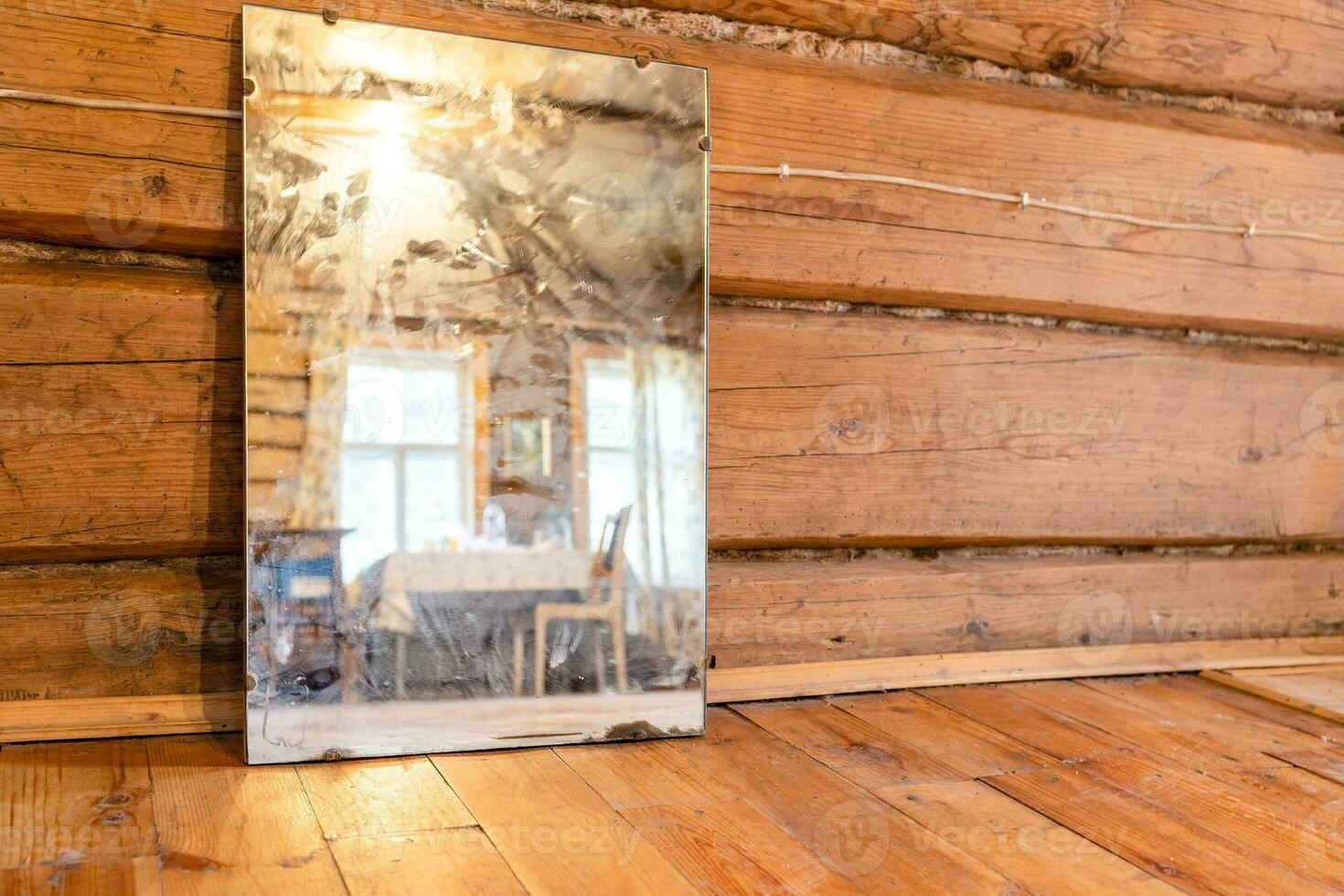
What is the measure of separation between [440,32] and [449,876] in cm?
122

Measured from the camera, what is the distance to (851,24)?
1.91 metres

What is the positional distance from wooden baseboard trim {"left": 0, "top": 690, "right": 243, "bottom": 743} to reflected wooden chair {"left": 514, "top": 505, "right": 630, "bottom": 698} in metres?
0.50

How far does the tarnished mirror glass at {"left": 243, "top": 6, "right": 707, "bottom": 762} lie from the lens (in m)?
1.53

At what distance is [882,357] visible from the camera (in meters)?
1.96

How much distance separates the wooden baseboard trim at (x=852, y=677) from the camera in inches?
60.9

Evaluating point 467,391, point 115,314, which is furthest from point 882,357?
point 115,314

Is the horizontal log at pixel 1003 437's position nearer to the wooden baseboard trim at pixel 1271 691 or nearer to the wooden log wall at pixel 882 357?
the wooden log wall at pixel 882 357

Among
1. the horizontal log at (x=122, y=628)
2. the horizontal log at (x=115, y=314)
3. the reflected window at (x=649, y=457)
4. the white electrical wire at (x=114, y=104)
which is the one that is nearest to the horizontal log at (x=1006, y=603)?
the reflected window at (x=649, y=457)

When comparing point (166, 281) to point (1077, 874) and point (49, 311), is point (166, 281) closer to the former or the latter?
point (49, 311)

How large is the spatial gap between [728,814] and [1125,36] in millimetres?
1735

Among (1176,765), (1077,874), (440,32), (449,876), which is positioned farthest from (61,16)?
(1176,765)

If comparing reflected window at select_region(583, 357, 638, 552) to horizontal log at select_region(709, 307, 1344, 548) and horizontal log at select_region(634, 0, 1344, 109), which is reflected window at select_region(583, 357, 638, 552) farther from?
horizontal log at select_region(634, 0, 1344, 109)

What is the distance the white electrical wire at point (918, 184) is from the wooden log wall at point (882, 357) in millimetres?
16

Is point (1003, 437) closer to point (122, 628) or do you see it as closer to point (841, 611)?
point (841, 611)
